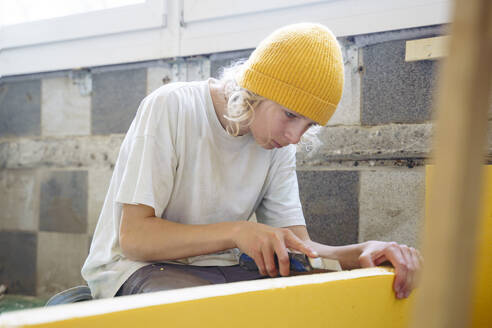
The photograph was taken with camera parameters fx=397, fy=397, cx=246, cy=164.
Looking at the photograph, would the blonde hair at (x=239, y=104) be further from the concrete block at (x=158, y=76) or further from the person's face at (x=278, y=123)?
the concrete block at (x=158, y=76)

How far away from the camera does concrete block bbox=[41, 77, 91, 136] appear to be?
216 centimetres

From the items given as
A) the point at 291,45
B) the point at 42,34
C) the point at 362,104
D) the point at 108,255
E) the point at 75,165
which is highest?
the point at 42,34

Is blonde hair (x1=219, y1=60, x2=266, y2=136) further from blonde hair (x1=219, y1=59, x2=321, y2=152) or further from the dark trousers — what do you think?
the dark trousers

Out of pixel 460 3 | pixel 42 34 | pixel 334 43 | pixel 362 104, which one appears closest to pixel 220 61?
pixel 362 104

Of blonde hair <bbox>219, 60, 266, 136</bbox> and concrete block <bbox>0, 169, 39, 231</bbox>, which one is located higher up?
blonde hair <bbox>219, 60, 266, 136</bbox>

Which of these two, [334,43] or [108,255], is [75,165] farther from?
[334,43]

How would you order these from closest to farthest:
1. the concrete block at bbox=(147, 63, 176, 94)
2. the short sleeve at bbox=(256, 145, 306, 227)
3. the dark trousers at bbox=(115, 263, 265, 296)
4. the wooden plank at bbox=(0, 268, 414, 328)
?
1. the wooden plank at bbox=(0, 268, 414, 328)
2. the dark trousers at bbox=(115, 263, 265, 296)
3. the short sleeve at bbox=(256, 145, 306, 227)
4. the concrete block at bbox=(147, 63, 176, 94)

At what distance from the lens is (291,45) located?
3.61 feet

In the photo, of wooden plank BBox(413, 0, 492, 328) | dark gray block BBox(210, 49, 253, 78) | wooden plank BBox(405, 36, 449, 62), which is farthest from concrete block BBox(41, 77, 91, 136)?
wooden plank BBox(413, 0, 492, 328)

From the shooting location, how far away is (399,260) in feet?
3.08

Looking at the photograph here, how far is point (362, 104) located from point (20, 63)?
1921 mm

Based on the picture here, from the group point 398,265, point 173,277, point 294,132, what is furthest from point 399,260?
point 173,277

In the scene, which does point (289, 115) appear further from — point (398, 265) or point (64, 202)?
point (64, 202)

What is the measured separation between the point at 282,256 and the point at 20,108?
202cm
